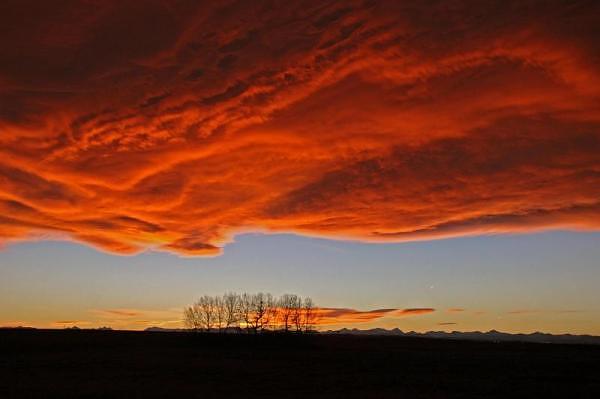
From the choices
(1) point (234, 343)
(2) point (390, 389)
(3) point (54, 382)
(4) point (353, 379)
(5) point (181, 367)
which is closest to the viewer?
(2) point (390, 389)

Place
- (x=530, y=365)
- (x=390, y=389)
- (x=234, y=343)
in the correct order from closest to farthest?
(x=390, y=389) < (x=530, y=365) < (x=234, y=343)

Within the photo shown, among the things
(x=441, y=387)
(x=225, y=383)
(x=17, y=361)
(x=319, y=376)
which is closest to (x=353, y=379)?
(x=319, y=376)

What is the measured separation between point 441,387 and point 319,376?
453 inches

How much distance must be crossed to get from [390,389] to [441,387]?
4450mm

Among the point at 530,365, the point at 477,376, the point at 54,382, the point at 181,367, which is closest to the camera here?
the point at 54,382

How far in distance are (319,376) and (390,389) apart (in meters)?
9.86

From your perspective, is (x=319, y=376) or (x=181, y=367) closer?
(x=319, y=376)

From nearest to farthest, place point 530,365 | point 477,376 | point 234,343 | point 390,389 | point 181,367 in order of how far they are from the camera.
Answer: point 390,389 < point 477,376 < point 181,367 < point 530,365 < point 234,343

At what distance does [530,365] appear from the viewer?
196 feet

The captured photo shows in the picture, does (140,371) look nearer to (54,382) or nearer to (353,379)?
(54,382)

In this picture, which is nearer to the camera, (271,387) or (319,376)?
(271,387)

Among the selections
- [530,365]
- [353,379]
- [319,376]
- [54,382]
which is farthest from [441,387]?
[54,382]

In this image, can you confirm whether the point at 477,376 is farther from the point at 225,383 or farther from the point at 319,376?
the point at 225,383

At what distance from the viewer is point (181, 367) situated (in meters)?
55.0
